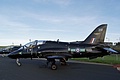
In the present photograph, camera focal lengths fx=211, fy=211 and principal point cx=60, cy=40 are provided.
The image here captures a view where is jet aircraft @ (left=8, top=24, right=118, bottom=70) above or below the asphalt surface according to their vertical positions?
above

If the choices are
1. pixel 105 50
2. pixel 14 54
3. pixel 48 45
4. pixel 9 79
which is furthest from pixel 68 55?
pixel 9 79

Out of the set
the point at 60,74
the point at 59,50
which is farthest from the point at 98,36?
the point at 60,74

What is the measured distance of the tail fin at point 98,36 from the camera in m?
23.1

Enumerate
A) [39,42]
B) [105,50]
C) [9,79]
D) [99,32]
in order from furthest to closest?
[99,32] → [39,42] → [105,50] → [9,79]

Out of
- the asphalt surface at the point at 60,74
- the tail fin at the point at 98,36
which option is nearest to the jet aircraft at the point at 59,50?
the tail fin at the point at 98,36

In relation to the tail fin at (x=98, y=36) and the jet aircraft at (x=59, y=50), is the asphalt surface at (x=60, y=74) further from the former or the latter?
the tail fin at (x=98, y=36)

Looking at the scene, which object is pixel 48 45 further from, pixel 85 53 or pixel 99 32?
pixel 99 32

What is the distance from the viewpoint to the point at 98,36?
23.3 metres

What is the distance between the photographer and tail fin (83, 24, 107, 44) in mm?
23094

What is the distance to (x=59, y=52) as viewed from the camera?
69.8 feet

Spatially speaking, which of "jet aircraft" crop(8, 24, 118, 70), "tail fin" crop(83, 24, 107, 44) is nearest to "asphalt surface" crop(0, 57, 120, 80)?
"jet aircraft" crop(8, 24, 118, 70)

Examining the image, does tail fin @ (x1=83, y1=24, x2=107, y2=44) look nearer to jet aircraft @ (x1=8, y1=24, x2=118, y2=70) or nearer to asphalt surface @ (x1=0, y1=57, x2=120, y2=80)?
jet aircraft @ (x1=8, y1=24, x2=118, y2=70)

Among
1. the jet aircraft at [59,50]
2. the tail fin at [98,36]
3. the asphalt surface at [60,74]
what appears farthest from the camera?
the tail fin at [98,36]

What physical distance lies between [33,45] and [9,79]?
9.65 metres
